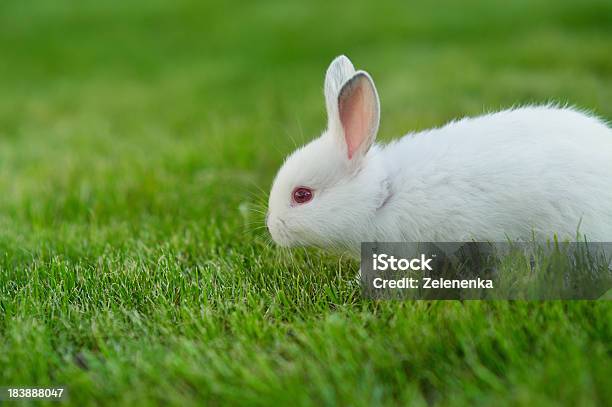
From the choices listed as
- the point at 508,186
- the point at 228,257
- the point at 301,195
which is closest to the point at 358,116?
the point at 301,195

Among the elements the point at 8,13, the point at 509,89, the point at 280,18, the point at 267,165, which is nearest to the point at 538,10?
the point at 280,18

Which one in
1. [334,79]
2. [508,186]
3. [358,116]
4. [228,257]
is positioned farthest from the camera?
[228,257]

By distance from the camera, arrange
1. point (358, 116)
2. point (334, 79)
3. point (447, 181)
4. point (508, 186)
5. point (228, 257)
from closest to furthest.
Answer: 1. point (508, 186)
2. point (447, 181)
3. point (358, 116)
4. point (334, 79)
5. point (228, 257)

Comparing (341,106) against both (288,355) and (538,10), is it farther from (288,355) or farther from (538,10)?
(538,10)

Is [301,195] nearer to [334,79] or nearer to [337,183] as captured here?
[337,183]

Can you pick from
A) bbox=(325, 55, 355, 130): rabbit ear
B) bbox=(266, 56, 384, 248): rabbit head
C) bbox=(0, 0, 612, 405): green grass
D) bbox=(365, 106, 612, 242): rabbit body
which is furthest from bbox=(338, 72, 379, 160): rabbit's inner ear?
bbox=(0, 0, 612, 405): green grass

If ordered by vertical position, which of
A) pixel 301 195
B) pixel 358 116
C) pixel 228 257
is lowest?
pixel 228 257

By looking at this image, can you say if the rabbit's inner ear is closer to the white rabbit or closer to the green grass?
the white rabbit
